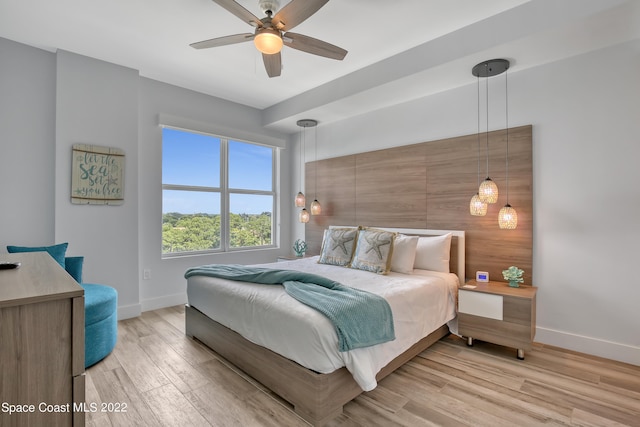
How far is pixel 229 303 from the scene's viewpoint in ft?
8.11

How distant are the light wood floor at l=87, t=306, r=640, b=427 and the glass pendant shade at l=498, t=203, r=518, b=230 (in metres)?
1.12

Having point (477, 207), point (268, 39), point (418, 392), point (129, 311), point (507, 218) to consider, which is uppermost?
point (268, 39)

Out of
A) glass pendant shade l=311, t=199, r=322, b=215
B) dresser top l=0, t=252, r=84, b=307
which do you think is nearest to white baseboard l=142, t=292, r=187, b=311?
glass pendant shade l=311, t=199, r=322, b=215

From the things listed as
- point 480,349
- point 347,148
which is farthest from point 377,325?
point 347,148

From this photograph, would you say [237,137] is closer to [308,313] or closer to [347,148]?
[347,148]

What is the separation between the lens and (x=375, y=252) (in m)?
3.23

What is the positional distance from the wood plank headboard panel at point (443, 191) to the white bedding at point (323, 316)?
57 cm

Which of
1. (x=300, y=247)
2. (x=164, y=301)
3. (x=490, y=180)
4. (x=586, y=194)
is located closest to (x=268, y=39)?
(x=490, y=180)

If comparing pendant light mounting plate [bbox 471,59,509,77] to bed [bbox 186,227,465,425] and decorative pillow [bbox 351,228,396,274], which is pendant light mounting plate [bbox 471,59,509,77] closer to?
bed [bbox 186,227,465,425]

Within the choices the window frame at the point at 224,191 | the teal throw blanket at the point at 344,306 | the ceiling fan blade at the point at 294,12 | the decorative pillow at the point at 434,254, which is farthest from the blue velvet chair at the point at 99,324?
the decorative pillow at the point at 434,254

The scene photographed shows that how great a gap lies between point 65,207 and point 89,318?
1.43 meters

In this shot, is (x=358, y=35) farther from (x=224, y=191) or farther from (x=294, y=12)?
(x=224, y=191)

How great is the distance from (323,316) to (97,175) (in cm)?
303

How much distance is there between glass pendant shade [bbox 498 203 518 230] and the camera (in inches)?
112
